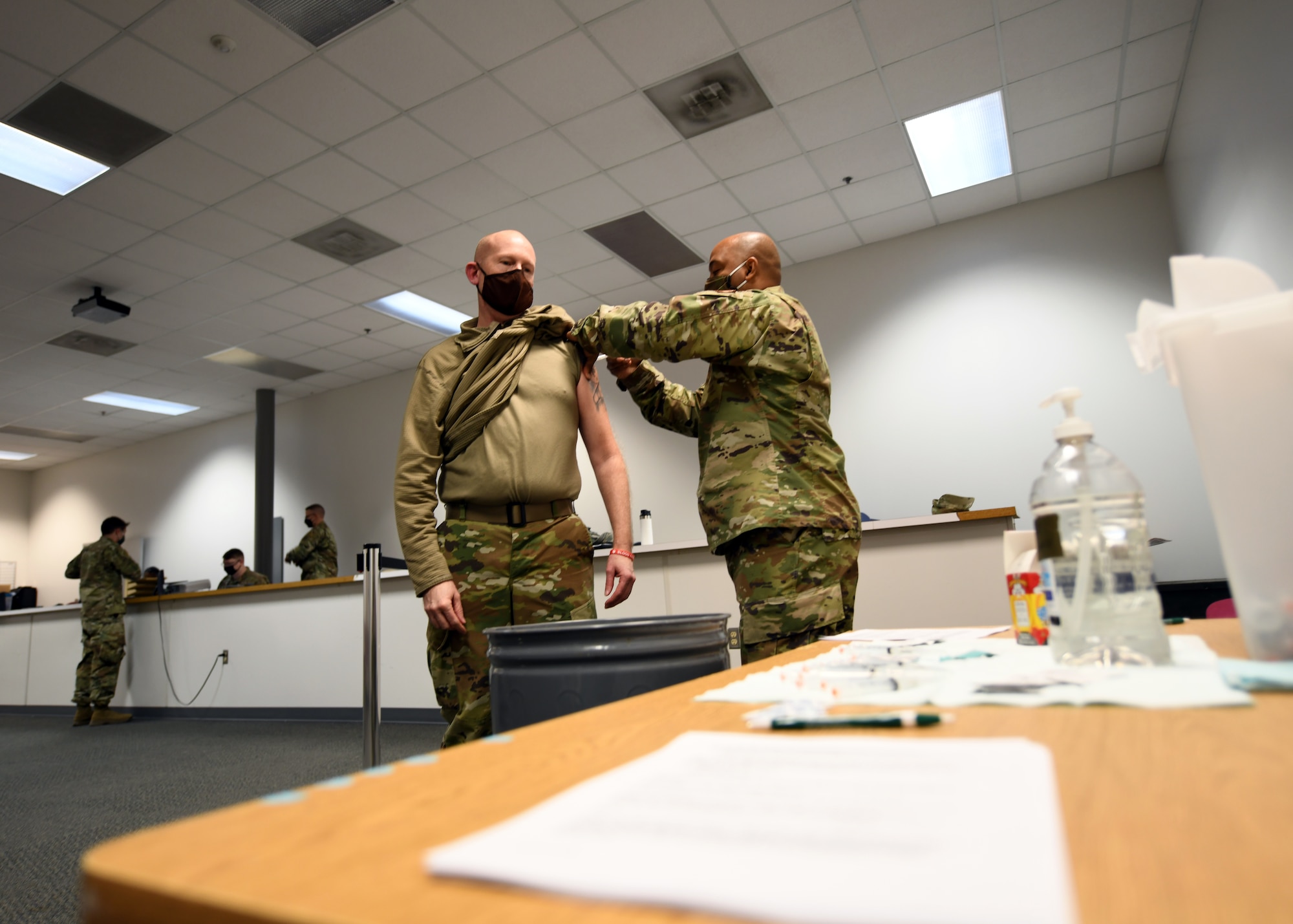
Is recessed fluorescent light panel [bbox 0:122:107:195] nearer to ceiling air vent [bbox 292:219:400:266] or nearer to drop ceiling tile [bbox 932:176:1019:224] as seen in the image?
ceiling air vent [bbox 292:219:400:266]

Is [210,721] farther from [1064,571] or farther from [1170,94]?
[1170,94]

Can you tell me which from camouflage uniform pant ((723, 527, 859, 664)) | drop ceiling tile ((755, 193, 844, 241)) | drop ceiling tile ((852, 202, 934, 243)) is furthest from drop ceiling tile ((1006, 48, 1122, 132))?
camouflage uniform pant ((723, 527, 859, 664))

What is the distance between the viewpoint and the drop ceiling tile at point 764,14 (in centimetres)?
314

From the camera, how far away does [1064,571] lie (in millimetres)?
622

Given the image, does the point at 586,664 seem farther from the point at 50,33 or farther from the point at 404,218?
the point at 404,218

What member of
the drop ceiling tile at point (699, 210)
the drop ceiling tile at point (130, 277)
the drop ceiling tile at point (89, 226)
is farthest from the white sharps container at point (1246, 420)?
the drop ceiling tile at point (130, 277)

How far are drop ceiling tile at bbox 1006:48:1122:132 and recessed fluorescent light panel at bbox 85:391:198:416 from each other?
7699 millimetres

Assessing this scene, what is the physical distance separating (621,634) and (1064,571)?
1.81 feet

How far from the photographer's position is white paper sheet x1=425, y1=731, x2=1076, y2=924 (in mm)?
210

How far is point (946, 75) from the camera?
3.63 meters

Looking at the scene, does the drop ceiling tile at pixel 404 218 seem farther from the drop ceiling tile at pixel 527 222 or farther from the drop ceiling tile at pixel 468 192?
the drop ceiling tile at pixel 527 222

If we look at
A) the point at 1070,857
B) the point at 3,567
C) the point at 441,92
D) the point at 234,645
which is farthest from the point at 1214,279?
the point at 3,567

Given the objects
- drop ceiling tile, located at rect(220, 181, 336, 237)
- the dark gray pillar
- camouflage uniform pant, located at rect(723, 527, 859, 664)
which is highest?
drop ceiling tile, located at rect(220, 181, 336, 237)

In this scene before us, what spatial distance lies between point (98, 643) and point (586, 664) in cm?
595
